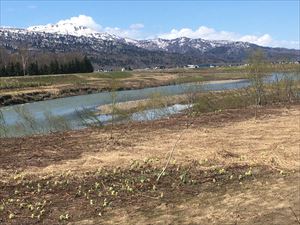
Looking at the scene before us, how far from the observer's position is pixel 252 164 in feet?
40.0

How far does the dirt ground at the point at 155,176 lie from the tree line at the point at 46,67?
98612mm

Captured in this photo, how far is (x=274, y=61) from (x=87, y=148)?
1913 centimetres

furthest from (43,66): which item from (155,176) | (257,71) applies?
(155,176)

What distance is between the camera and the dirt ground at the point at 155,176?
29.1ft

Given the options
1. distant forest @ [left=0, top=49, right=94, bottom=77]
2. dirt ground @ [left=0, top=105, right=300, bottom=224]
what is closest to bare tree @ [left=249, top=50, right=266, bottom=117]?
dirt ground @ [left=0, top=105, right=300, bottom=224]

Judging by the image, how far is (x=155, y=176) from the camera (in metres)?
11.1

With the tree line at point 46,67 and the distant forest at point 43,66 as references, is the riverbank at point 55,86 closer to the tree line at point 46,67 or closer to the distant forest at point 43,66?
the tree line at point 46,67

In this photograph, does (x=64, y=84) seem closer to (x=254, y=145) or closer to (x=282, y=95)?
(x=282, y=95)

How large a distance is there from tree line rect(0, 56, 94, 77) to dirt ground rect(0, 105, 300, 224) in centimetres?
9861

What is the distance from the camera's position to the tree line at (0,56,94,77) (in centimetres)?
11150

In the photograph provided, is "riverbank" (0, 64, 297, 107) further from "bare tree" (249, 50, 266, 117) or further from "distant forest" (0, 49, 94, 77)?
"bare tree" (249, 50, 266, 117)

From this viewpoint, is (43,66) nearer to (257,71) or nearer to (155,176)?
(257,71)

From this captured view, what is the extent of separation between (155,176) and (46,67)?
112069 millimetres

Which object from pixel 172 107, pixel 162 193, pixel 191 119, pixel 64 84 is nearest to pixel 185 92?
pixel 172 107
